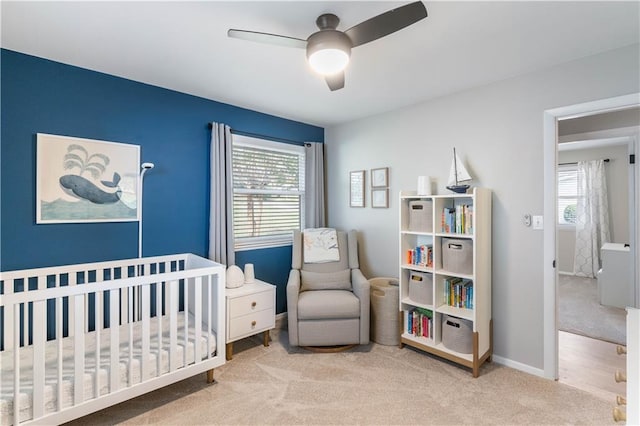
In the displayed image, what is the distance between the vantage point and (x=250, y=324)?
274 cm

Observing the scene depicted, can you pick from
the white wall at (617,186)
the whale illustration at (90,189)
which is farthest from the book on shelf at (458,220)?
the white wall at (617,186)

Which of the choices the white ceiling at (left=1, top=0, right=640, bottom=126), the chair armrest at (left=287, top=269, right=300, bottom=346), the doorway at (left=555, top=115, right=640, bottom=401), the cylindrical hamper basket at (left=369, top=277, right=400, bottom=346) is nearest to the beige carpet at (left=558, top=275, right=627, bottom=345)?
the doorway at (left=555, top=115, right=640, bottom=401)

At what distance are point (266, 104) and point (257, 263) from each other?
170 cm

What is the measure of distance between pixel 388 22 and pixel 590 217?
230 inches

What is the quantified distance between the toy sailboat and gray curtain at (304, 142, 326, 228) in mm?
1626

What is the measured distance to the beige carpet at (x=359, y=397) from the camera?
1.91 m

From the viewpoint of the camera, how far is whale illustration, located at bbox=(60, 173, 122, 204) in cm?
230

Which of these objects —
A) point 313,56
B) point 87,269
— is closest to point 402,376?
point 313,56

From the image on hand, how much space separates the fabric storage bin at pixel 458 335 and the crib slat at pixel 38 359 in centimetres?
269

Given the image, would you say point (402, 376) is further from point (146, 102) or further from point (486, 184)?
point (146, 102)

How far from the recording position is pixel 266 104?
10.4 ft

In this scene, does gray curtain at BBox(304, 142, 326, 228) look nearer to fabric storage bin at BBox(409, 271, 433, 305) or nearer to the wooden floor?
fabric storage bin at BBox(409, 271, 433, 305)

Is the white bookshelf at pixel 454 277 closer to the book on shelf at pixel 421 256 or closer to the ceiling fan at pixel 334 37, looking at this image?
the book on shelf at pixel 421 256

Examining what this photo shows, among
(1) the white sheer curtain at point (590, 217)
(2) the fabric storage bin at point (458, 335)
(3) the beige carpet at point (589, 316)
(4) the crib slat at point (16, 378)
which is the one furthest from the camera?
(1) the white sheer curtain at point (590, 217)
